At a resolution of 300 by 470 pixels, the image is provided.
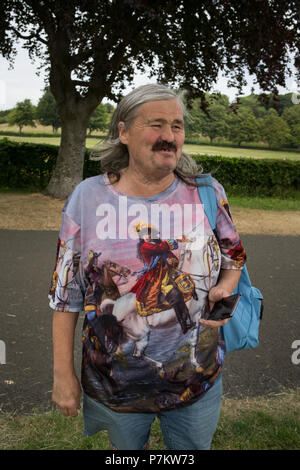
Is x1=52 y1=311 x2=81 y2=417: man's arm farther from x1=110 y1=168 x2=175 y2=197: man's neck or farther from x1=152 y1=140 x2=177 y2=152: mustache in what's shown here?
x1=152 y1=140 x2=177 y2=152: mustache

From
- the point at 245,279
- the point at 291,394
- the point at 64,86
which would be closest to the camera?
the point at 245,279

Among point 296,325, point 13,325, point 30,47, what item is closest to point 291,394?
point 296,325

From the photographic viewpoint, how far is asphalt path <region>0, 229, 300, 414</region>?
3605 millimetres

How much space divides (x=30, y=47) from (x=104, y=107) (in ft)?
132

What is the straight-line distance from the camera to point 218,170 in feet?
55.5

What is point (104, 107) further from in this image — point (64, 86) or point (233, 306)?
point (233, 306)

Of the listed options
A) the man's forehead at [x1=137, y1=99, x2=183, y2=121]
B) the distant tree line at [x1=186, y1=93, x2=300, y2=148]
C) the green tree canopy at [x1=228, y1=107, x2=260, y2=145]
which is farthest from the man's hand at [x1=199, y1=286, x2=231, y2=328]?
the green tree canopy at [x1=228, y1=107, x2=260, y2=145]

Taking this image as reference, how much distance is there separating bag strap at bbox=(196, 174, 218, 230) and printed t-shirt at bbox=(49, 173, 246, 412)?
20mm

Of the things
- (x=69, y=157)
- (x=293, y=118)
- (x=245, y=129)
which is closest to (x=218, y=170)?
(x=69, y=157)

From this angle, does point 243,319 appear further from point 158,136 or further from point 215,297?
point 158,136

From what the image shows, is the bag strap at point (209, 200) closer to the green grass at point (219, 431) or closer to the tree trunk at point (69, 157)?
the green grass at point (219, 431)

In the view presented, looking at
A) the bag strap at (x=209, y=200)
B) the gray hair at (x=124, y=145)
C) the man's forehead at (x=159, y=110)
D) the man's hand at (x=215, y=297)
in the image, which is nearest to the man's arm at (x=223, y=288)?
the man's hand at (x=215, y=297)

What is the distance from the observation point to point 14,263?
7.00m

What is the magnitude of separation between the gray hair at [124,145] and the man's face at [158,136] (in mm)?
27
